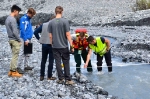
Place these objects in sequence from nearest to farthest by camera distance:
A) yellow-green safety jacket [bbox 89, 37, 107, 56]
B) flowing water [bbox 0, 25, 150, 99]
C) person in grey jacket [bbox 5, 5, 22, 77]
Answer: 1. person in grey jacket [bbox 5, 5, 22, 77]
2. flowing water [bbox 0, 25, 150, 99]
3. yellow-green safety jacket [bbox 89, 37, 107, 56]

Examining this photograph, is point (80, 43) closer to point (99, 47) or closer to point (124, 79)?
point (99, 47)

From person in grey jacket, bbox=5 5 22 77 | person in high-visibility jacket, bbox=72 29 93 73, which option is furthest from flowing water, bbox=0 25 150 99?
person in grey jacket, bbox=5 5 22 77

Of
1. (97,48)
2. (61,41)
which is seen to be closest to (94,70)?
(97,48)

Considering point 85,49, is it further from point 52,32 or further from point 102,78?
point 52,32

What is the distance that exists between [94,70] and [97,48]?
166 cm

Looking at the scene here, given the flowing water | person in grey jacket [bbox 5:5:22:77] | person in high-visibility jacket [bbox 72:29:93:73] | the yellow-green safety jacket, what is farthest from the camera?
the yellow-green safety jacket

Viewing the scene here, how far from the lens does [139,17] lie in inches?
1075

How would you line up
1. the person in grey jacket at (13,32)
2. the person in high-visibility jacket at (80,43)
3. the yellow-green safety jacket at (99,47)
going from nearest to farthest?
1. the person in grey jacket at (13,32)
2. the person in high-visibility jacket at (80,43)
3. the yellow-green safety jacket at (99,47)

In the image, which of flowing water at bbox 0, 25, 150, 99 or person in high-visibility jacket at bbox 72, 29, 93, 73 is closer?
flowing water at bbox 0, 25, 150, 99

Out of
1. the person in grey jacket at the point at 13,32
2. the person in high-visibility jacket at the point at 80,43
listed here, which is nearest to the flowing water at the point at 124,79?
the person in high-visibility jacket at the point at 80,43

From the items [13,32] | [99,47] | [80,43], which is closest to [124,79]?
[99,47]

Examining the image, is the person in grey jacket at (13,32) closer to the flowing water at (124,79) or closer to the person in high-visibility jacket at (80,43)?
the flowing water at (124,79)

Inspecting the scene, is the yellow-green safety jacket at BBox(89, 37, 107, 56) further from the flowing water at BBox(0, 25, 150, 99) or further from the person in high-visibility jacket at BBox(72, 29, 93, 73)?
the flowing water at BBox(0, 25, 150, 99)

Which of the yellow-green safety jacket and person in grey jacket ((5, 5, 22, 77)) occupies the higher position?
person in grey jacket ((5, 5, 22, 77))
